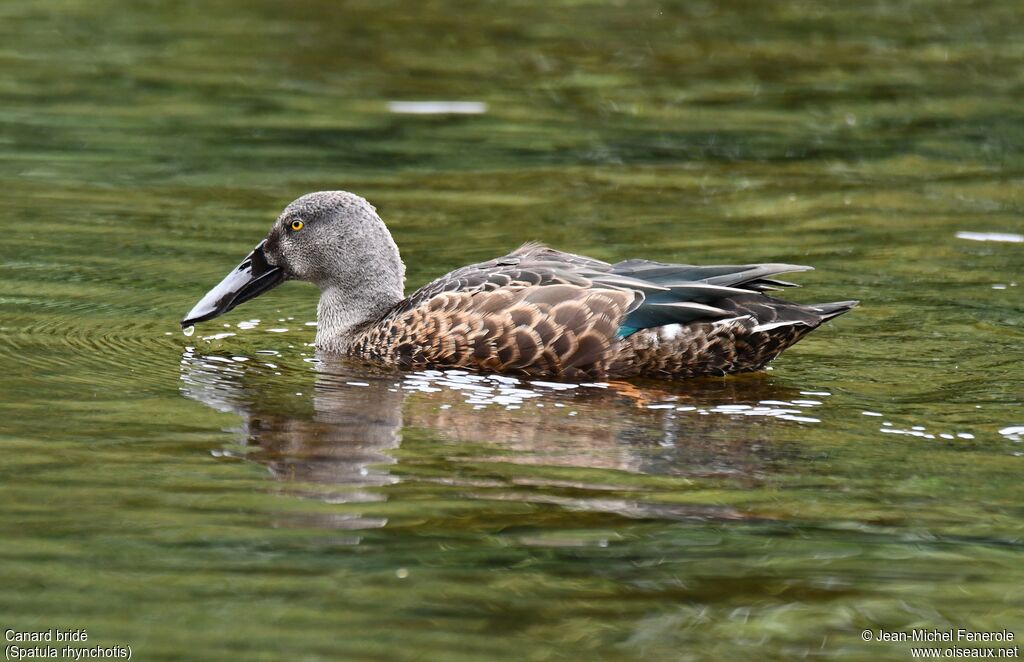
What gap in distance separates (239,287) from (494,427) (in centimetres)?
254

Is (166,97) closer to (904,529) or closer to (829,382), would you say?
(829,382)

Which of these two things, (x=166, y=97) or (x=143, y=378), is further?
(x=166, y=97)

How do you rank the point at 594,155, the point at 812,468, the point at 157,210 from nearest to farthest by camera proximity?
the point at 812,468 < the point at 157,210 < the point at 594,155

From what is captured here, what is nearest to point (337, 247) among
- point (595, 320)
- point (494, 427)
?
point (595, 320)

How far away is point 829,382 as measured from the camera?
27.9 feet

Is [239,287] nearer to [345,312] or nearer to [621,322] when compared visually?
[345,312]

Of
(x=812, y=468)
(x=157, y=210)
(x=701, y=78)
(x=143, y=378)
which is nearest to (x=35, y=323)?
(x=143, y=378)

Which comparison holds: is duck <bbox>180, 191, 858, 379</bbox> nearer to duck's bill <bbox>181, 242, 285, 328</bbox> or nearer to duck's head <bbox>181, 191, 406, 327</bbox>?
duck's head <bbox>181, 191, 406, 327</bbox>

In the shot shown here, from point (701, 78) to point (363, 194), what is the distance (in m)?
4.90

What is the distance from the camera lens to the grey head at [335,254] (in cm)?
959

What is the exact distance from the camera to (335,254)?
9.62 m

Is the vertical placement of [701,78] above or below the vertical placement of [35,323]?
above

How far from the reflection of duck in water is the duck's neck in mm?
341

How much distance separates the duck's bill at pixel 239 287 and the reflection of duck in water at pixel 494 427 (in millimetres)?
356
